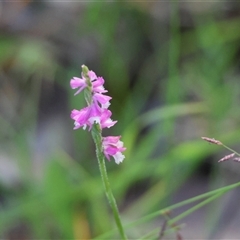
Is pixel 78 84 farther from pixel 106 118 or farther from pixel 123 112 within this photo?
pixel 123 112

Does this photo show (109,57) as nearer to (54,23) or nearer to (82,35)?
(82,35)

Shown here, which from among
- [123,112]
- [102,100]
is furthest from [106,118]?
[123,112]

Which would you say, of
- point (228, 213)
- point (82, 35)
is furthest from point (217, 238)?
point (82, 35)

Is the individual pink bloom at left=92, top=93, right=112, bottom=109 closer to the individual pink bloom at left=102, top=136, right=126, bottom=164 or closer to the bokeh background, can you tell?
the individual pink bloom at left=102, top=136, right=126, bottom=164

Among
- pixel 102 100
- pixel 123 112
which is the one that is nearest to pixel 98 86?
pixel 102 100

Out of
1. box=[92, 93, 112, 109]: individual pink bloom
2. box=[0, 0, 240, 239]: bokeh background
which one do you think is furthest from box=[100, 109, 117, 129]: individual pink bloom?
box=[0, 0, 240, 239]: bokeh background

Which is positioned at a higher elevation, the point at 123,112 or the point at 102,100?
the point at 123,112

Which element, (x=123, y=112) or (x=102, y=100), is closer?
(x=102, y=100)

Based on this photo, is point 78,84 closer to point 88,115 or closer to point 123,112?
point 88,115
